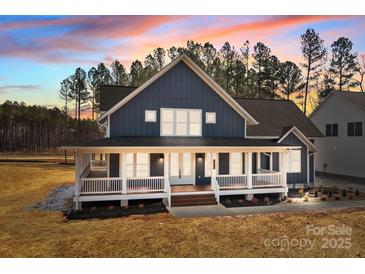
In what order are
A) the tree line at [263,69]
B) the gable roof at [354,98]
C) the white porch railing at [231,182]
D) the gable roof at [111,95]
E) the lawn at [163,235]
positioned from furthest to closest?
the tree line at [263,69] → the gable roof at [354,98] → the gable roof at [111,95] → the white porch railing at [231,182] → the lawn at [163,235]

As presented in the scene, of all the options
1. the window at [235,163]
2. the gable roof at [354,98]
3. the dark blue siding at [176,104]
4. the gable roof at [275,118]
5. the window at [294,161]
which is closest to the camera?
the dark blue siding at [176,104]

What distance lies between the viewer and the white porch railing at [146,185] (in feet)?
51.1

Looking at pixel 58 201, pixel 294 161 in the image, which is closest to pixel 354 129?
pixel 294 161

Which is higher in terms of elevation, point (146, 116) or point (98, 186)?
point (146, 116)

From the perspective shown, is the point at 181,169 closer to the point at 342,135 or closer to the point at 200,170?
the point at 200,170

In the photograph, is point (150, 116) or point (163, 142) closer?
point (163, 142)

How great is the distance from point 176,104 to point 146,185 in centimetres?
543

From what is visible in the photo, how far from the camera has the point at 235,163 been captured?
19.3 m

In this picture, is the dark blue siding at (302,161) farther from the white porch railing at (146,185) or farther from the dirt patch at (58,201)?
the dirt patch at (58,201)

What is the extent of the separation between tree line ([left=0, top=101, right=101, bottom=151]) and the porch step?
190ft

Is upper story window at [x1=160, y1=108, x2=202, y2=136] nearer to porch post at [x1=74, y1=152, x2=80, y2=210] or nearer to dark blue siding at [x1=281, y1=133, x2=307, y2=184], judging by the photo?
porch post at [x1=74, y1=152, x2=80, y2=210]

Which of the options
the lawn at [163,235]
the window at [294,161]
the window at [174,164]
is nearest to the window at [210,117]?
the window at [174,164]

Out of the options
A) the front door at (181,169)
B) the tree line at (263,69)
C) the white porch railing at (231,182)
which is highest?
the tree line at (263,69)

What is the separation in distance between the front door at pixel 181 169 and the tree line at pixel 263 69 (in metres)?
27.9
